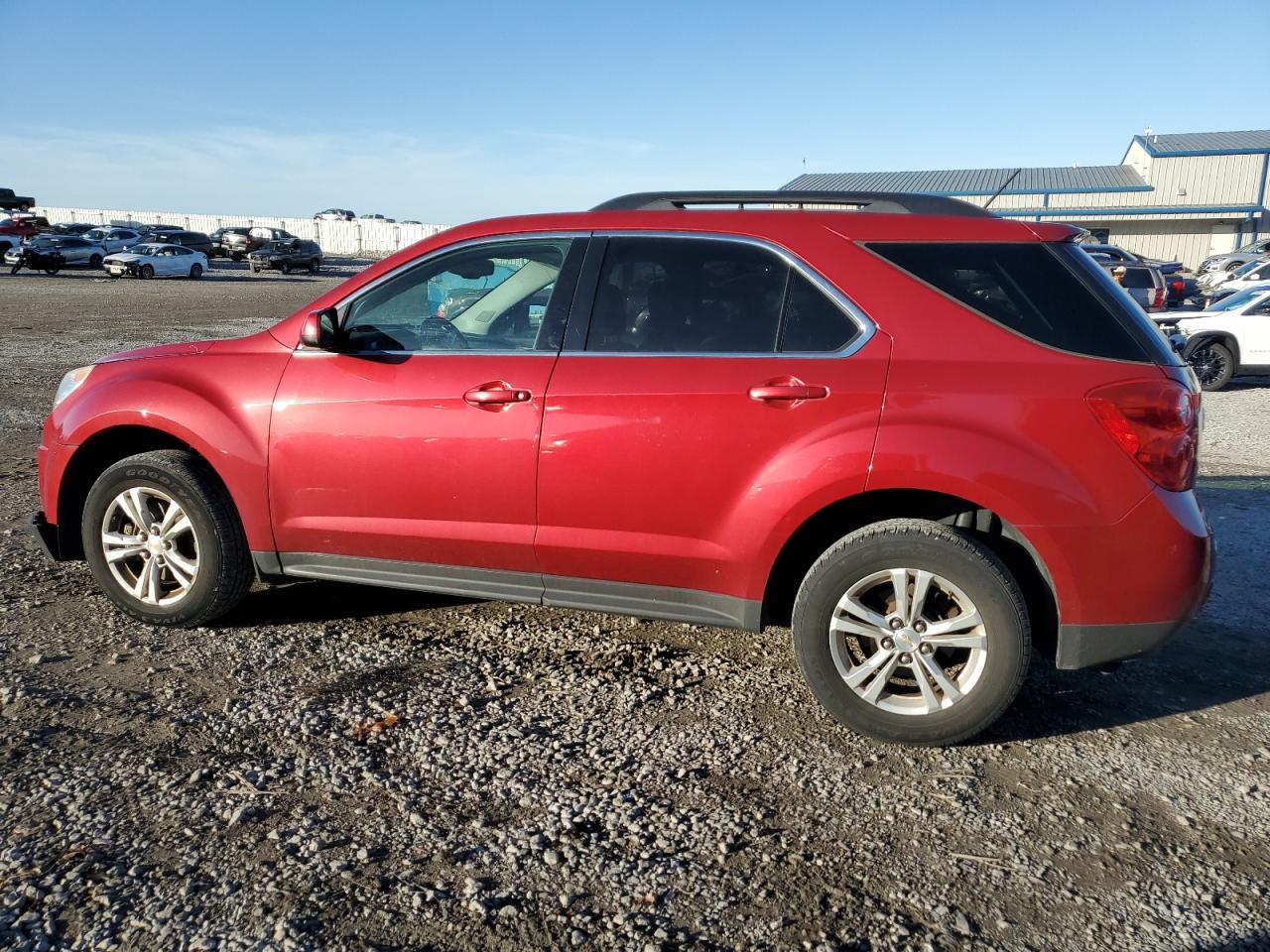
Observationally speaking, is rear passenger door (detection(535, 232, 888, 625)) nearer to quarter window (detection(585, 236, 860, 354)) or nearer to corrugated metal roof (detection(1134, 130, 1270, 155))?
quarter window (detection(585, 236, 860, 354))

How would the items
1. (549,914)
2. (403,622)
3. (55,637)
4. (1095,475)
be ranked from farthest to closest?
(403,622) < (55,637) < (1095,475) < (549,914)

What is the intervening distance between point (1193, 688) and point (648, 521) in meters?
2.35

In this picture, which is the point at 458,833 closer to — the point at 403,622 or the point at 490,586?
the point at 490,586

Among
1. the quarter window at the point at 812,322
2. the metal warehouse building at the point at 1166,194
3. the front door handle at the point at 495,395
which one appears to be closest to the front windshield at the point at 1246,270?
the metal warehouse building at the point at 1166,194

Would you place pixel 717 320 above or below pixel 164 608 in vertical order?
above

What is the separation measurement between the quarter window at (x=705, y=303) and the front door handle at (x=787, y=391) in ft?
0.51

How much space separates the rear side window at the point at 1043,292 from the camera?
3342mm

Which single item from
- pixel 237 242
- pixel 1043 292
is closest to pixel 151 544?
pixel 1043 292

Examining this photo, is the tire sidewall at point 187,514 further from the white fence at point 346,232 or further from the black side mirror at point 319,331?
the white fence at point 346,232

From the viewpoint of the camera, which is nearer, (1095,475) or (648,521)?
(1095,475)

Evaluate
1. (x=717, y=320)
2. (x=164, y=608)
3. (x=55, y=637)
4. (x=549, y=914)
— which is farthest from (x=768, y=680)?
(x=55, y=637)

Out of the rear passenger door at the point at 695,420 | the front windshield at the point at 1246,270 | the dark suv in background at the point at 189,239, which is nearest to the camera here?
the rear passenger door at the point at 695,420

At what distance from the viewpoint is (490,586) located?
3.98 meters

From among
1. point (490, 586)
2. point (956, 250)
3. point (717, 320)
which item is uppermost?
point (956, 250)
